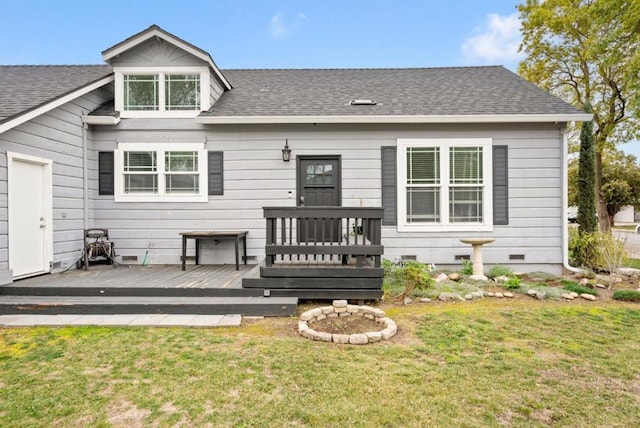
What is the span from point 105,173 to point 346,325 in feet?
19.0

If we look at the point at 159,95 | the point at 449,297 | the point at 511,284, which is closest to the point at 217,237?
the point at 159,95

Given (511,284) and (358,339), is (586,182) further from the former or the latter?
(358,339)

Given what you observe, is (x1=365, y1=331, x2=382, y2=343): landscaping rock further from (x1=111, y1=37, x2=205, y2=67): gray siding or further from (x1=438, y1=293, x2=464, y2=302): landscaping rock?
(x1=111, y1=37, x2=205, y2=67): gray siding

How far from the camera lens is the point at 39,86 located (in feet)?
20.9

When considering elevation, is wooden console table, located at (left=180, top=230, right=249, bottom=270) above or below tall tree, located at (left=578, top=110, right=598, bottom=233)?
below

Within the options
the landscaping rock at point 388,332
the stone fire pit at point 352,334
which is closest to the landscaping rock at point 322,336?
the stone fire pit at point 352,334

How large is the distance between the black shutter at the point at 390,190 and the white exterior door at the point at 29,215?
601 centimetres

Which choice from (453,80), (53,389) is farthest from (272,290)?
(453,80)

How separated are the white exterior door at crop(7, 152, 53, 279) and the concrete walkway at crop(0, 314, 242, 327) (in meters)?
1.38

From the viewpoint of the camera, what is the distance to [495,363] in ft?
9.86

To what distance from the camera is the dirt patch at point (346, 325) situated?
3.77 m

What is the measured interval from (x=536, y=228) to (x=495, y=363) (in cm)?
462

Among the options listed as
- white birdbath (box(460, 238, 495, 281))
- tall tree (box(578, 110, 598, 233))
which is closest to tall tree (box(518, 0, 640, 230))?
tall tree (box(578, 110, 598, 233))

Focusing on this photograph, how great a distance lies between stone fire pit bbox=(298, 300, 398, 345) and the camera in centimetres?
346
